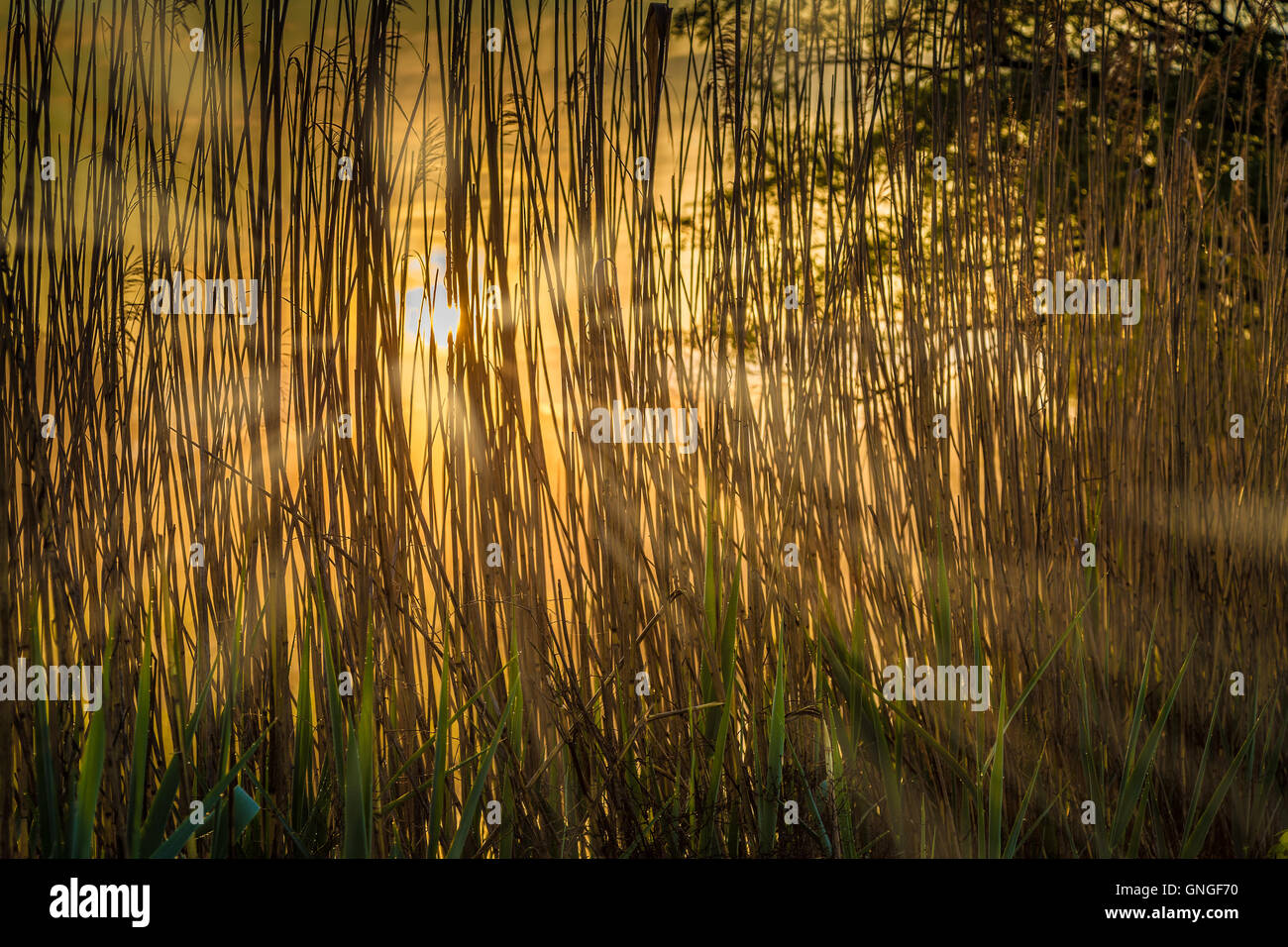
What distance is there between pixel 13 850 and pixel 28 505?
0.38 meters

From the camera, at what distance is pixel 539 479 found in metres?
1.00

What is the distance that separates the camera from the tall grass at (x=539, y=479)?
3.13ft

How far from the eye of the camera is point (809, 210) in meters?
1.10

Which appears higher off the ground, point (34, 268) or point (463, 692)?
point (34, 268)

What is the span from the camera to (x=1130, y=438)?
1201 millimetres

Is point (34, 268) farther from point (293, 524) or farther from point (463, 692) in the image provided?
point (463, 692)

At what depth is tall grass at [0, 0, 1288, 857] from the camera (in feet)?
3.13

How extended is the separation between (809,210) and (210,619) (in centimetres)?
91

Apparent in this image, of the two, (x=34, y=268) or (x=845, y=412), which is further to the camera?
(x=845, y=412)
